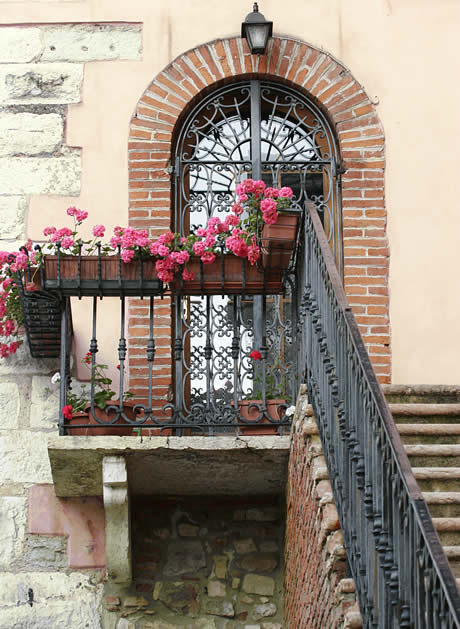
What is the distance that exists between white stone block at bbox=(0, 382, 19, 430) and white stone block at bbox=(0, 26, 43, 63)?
2.31 meters

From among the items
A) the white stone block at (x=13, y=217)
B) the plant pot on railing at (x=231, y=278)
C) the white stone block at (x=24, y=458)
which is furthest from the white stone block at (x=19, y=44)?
the white stone block at (x=24, y=458)

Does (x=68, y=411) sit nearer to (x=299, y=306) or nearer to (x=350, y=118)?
(x=299, y=306)

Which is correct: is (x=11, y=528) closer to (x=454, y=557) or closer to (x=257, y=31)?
(x=454, y=557)

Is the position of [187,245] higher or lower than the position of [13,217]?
lower

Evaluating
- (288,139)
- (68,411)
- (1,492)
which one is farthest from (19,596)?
(288,139)

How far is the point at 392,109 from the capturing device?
7.96m

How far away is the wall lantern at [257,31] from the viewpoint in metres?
7.91

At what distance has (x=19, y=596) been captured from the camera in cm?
693

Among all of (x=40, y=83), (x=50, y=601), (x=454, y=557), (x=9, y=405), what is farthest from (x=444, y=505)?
(x=40, y=83)

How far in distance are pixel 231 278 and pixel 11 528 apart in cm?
207

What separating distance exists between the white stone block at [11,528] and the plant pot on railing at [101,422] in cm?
78

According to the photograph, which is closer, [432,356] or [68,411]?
[68,411]

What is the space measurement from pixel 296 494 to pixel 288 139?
2879 mm

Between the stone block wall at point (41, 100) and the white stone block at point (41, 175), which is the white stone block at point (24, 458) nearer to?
the stone block wall at point (41, 100)
